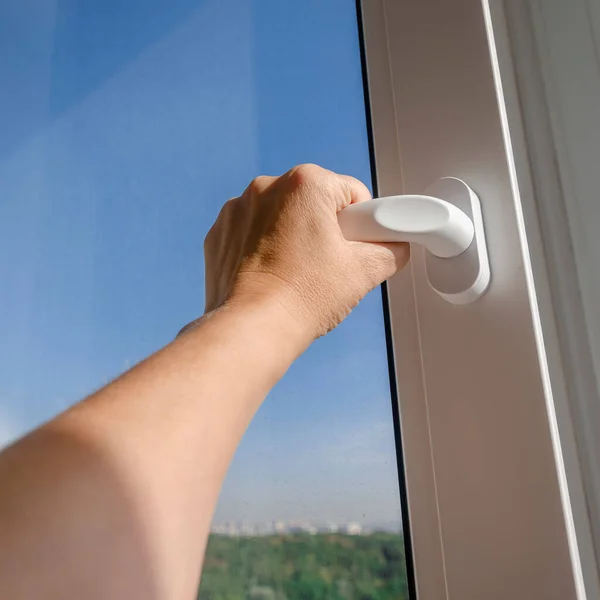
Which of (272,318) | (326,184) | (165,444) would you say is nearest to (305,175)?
(326,184)

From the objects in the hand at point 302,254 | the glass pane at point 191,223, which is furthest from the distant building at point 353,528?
the hand at point 302,254

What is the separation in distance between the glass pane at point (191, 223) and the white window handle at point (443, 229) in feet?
0.40

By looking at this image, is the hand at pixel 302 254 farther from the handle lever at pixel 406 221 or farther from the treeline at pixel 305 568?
the treeline at pixel 305 568

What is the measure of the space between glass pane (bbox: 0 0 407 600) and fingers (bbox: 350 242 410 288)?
121 mm

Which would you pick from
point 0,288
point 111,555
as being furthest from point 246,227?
point 0,288

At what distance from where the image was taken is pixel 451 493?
46cm

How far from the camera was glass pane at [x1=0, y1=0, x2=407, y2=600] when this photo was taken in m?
0.54

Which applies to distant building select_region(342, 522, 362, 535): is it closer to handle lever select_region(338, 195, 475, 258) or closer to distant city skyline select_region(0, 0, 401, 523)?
distant city skyline select_region(0, 0, 401, 523)

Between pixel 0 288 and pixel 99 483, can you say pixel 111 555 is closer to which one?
pixel 99 483

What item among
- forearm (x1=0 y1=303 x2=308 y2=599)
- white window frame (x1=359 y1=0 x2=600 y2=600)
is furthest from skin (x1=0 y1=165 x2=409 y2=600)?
white window frame (x1=359 y1=0 x2=600 y2=600)

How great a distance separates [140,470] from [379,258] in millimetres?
234

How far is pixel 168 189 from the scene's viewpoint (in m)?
0.67

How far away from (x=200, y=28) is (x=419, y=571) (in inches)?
22.8

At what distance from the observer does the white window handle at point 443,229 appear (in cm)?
42
